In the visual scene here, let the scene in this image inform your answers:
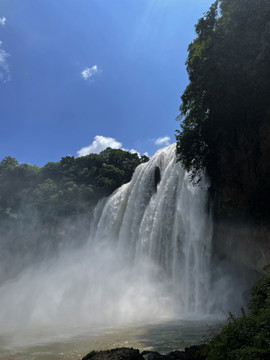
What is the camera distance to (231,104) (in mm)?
12555

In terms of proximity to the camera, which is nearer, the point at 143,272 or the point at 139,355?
the point at 139,355

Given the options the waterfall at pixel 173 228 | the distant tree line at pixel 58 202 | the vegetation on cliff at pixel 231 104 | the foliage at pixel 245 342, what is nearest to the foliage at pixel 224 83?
the vegetation on cliff at pixel 231 104

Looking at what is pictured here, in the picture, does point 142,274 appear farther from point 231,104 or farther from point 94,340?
point 231,104

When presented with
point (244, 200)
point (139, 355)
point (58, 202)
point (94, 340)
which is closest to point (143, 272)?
point (244, 200)

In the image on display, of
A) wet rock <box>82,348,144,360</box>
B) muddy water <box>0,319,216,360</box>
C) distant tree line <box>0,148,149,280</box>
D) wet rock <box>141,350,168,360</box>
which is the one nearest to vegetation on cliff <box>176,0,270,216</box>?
muddy water <box>0,319,216,360</box>

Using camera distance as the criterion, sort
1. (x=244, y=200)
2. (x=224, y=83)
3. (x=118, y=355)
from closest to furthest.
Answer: (x=118, y=355) < (x=224, y=83) < (x=244, y=200)

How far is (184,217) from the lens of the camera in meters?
16.0

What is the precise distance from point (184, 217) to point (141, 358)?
34.3ft

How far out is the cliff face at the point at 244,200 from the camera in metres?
12.2

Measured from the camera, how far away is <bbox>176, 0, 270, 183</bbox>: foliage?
11.5 m

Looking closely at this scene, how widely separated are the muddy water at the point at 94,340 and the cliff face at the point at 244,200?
3.99 m

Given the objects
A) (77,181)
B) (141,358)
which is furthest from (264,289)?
(77,181)

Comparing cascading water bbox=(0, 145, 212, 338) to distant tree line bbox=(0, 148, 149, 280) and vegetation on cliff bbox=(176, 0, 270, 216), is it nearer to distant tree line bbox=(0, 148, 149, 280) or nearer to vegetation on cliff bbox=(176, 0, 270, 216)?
vegetation on cliff bbox=(176, 0, 270, 216)

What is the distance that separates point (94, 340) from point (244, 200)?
8914 mm
